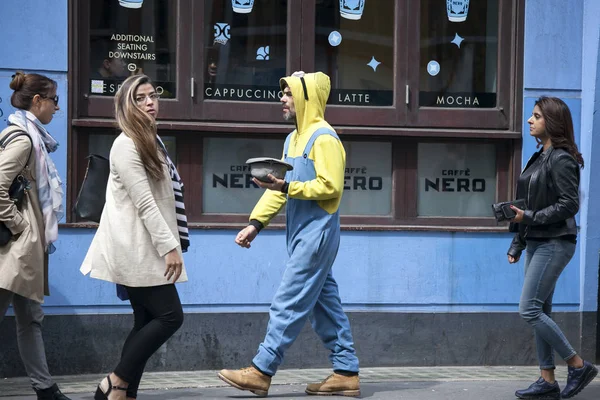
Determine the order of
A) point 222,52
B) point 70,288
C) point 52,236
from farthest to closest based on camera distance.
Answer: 1. point 222,52
2. point 70,288
3. point 52,236

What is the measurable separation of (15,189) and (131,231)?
2.93 feet

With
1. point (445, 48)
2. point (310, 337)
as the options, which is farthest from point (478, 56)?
point (310, 337)

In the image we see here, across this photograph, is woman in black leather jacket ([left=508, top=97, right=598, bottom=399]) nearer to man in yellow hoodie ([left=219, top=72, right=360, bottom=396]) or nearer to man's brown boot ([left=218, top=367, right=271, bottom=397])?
man in yellow hoodie ([left=219, top=72, right=360, bottom=396])

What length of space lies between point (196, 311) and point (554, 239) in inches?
107

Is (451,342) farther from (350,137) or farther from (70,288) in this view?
(70,288)

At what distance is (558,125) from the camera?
22.0 feet

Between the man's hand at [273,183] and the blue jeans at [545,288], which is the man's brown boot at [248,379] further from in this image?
the blue jeans at [545,288]

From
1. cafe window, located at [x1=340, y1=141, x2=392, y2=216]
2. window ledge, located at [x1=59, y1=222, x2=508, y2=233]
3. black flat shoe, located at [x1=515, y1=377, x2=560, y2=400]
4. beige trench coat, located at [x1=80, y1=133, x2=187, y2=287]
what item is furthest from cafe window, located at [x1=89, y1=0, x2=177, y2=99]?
Answer: black flat shoe, located at [x1=515, y1=377, x2=560, y2=400]

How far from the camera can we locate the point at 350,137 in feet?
27.2

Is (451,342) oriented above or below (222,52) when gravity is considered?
below

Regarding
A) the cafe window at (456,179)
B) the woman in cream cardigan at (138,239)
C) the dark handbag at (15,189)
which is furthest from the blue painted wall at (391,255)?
the woman in cream cardigan at (138,239)

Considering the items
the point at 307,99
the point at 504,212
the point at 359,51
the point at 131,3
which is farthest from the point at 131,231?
the point at 359,51

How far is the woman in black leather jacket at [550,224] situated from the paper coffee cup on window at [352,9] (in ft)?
6.91

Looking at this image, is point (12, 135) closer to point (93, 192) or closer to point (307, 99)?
point (93, 192)
